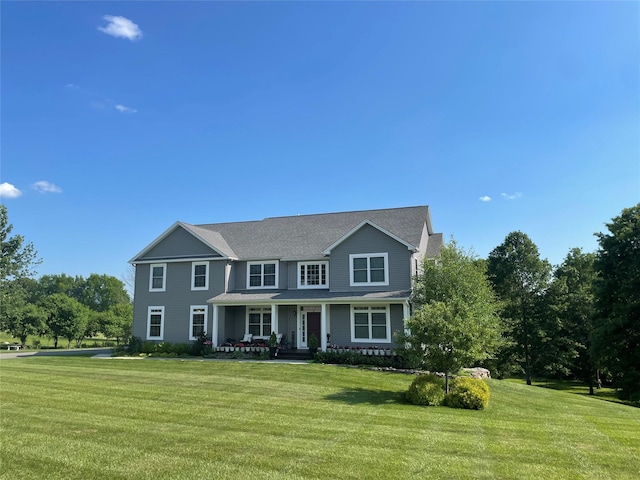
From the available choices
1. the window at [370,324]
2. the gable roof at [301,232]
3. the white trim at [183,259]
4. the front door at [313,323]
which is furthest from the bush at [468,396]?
the white trim at [183,259]

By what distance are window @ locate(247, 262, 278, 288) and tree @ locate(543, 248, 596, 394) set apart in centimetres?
2353

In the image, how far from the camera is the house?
2316 cm

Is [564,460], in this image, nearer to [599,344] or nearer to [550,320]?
[599,344]

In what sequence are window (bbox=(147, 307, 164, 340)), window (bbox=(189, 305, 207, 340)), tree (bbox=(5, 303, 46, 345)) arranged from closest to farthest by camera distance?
1. window (bbox=(189, 305, 207, 340))
2. window (bbox=(147, 307, 164, 340))
3. tree (bbox=(5, 303, 46, 345))

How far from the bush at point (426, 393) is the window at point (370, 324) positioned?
8.76 m

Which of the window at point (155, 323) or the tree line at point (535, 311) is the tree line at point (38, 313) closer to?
the window at point (155, 323)

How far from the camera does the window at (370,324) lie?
74.8ft

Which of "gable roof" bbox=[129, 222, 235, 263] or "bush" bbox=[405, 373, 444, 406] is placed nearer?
"bush" bbox=[405, 373, 444, 406]

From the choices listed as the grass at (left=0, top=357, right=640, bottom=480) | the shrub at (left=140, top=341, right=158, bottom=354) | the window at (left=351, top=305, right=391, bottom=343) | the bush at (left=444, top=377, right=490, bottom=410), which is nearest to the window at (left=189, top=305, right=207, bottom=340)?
the shrub at (left=140, top=341, right=158, bottom=354)

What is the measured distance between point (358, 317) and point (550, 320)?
20.8 meters

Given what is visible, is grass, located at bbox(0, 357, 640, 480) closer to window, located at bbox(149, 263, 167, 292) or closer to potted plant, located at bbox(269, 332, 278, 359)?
potted plant, located at bbox(269, 332, 278, 359)

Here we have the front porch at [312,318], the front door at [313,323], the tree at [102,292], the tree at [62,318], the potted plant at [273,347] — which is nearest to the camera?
the front porch at [312,318]

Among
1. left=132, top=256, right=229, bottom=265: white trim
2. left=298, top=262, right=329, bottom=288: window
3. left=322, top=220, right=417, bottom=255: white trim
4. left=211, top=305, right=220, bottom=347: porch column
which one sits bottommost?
left=211, top=305, right=220, bottom=347: porch column

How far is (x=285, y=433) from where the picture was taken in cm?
887
